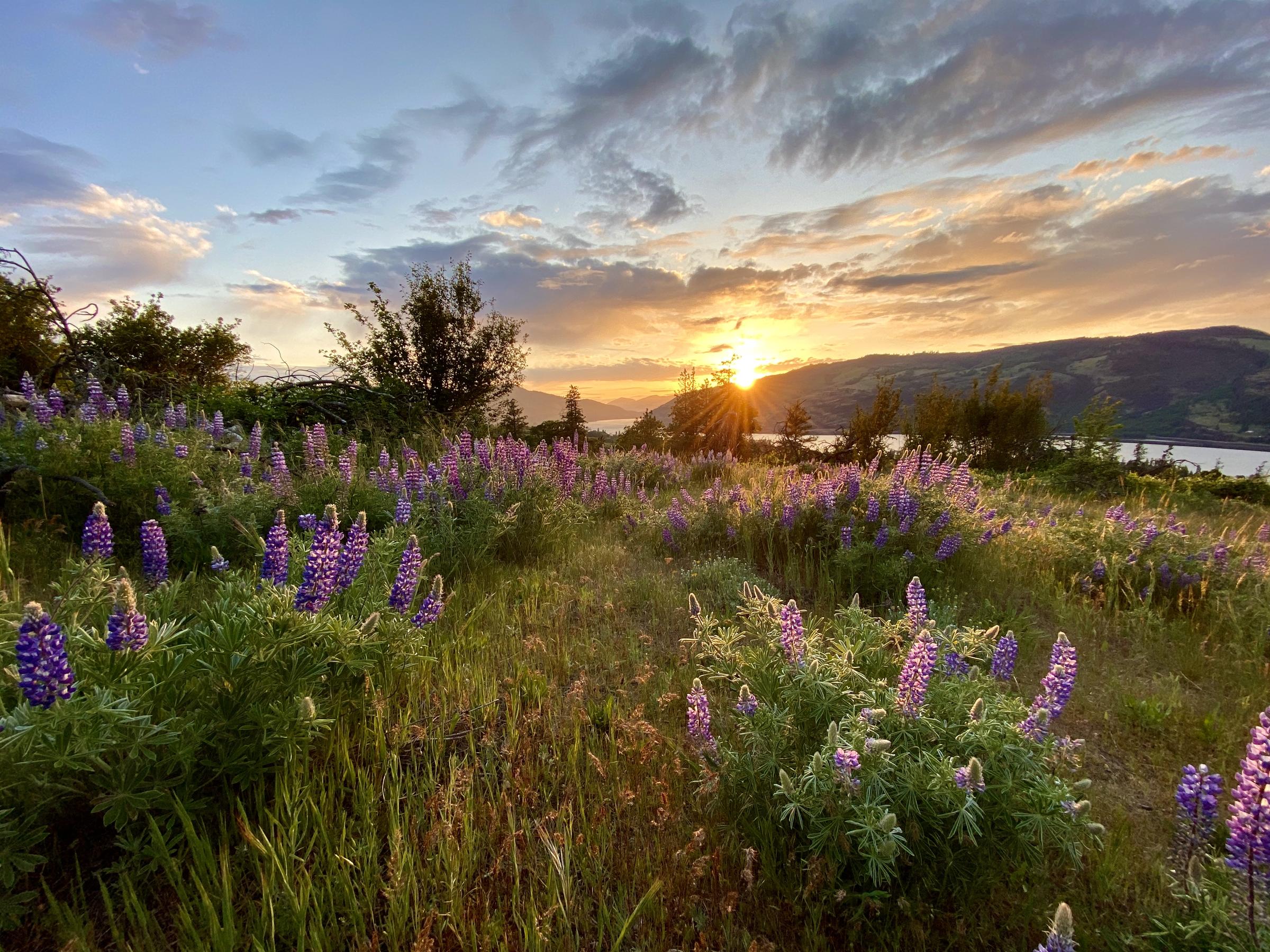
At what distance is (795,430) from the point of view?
19.5m

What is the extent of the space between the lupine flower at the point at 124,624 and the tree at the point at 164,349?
30.8 feet

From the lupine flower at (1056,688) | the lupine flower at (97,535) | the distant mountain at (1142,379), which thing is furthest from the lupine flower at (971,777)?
the distant mountain at (1142,379)

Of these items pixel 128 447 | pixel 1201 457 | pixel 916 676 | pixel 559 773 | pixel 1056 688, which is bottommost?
pixel 1201 457

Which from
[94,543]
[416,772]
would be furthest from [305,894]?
[94,543]

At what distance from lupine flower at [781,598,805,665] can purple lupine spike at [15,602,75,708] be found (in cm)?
236

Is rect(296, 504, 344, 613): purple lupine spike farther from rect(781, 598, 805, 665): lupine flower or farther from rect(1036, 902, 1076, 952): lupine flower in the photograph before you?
rect(1036, 902, 1076, 952): lupine flower

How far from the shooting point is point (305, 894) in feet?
5.23

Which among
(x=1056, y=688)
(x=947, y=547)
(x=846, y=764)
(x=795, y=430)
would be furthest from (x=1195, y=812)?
(x=795, y=430)

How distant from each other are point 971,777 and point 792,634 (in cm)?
79

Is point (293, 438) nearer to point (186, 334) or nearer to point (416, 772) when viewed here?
point (416, 772)

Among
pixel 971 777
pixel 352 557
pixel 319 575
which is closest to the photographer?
pixel 971 777

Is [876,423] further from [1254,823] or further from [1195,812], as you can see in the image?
[1254,823]

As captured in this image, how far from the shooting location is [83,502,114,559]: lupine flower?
263 centimetres

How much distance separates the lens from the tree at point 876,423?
57.4 feet
